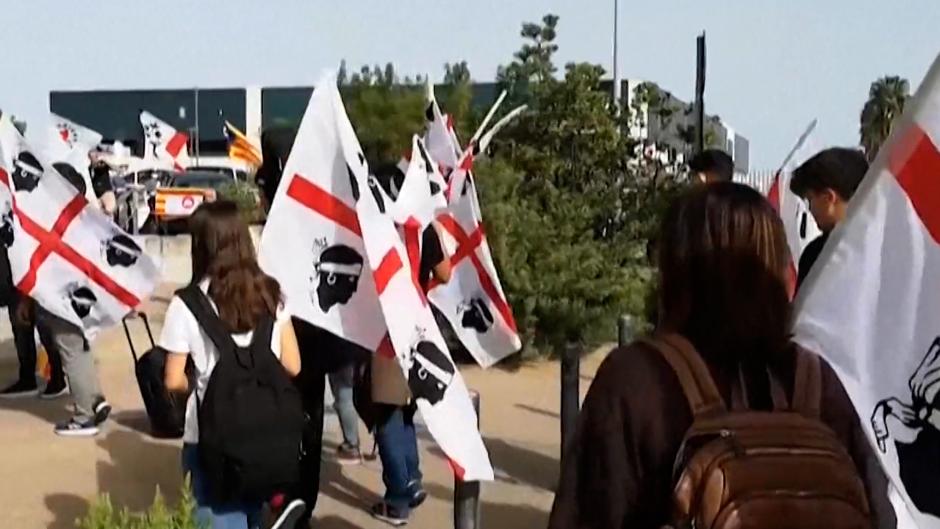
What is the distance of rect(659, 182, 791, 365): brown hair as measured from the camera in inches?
101

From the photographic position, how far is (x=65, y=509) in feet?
23.1

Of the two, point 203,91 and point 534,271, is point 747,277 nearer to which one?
point 534,271

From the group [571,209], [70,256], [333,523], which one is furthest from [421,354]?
[571,209]

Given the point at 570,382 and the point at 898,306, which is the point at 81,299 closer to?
the point at 570,382

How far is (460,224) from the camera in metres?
7.55

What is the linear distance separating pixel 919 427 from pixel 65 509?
5237 millimetres

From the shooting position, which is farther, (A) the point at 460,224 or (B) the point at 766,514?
(A) the point at 460,224

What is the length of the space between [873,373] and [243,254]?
251 cm

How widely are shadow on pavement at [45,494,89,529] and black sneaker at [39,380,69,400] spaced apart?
3078mm

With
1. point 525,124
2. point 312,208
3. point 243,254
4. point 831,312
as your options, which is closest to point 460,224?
point 312,208

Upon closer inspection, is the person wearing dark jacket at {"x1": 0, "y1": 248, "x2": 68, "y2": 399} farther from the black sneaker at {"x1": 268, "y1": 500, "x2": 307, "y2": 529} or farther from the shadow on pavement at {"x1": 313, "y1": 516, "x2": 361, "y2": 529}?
the black sneaker at {"x1": 268, "y1": 500, "x2": 307, "y2": 529}

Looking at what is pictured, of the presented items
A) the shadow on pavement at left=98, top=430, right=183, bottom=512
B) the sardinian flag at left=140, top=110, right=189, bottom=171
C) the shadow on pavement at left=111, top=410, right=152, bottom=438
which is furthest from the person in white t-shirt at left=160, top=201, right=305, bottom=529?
the sardinian flag at left=140, top=110, right=189, bottom=171

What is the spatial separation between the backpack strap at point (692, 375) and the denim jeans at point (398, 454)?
13.4 ft

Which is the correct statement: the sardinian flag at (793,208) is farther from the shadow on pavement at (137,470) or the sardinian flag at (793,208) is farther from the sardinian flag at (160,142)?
the sardinian flag at (160,142)
